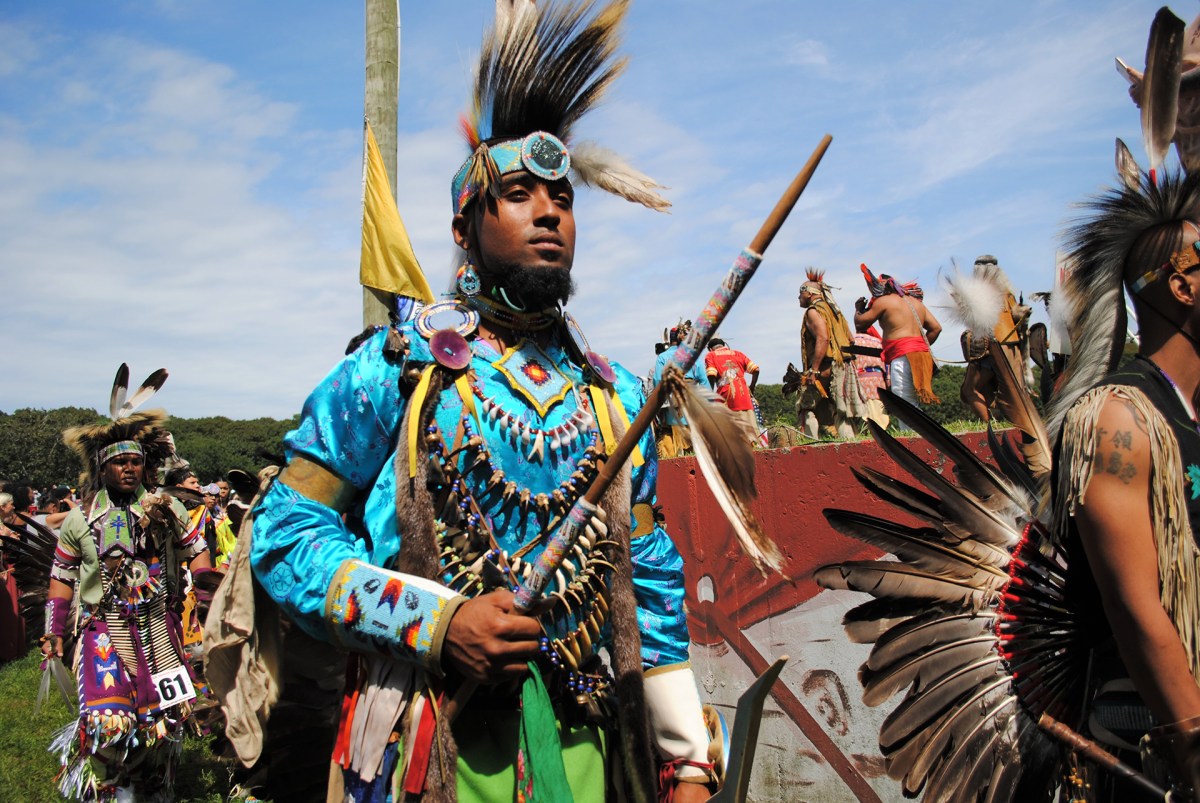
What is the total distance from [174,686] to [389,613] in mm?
5613

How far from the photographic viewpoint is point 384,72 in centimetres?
490

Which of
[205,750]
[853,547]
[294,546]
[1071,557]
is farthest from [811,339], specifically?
[294,546]

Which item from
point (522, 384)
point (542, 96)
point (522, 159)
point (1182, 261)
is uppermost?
point (542, 96)

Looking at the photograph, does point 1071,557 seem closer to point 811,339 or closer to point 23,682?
point 811,339

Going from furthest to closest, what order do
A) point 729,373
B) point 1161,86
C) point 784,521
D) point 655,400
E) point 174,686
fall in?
1. point 729,373
2. point 174,686
3. point 784,521
4. point 1161,86
5. point 655,400

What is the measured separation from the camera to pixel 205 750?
27.0 ft

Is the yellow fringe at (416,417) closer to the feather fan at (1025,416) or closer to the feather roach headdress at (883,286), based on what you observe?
the feather fan at (1025,416)

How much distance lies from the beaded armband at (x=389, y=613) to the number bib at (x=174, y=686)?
213 inches

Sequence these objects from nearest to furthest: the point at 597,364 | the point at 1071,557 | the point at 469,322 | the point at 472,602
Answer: the point at 472,602, the point at 469,322, the point at 597,364, the point at 1071,557

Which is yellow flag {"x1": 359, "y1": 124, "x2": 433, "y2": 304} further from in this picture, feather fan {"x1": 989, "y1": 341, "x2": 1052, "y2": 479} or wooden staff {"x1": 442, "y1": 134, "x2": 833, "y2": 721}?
feather fan {"x1": 989, "y1": 341, "x2": 1052, "y2": 479}

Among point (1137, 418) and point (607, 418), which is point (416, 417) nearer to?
point (607, 418)

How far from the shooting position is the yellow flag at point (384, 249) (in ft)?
8.67

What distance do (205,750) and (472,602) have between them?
7.46 m

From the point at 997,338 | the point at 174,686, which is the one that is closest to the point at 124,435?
the point at 174,686
